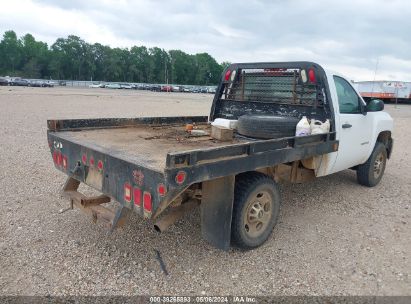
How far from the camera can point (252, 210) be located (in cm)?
395

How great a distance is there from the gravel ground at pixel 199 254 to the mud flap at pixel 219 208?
0.32m

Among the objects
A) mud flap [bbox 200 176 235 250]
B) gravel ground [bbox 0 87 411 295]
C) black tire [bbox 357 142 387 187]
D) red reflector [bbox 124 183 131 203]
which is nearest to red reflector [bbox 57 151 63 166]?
gravel ground [bbox 0 87 411 295]

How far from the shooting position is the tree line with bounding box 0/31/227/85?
102 metres

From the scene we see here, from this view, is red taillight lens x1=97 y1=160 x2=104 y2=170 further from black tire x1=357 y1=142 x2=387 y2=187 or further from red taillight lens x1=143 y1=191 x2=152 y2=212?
black tire x1=357 y1=142 x2=387 y2=187

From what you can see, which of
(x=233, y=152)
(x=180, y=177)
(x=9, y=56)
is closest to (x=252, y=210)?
(x=233, y=152)

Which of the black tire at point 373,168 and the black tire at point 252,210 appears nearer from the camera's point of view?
the black tire at point 252,210

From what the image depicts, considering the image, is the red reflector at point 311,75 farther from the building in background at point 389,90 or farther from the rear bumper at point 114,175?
the building in background at point 389,90

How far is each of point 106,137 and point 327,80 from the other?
115 inches

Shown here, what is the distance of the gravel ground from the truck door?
721 millimetres

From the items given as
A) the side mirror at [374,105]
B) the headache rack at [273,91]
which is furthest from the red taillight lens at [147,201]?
the side mirror at [374,105]

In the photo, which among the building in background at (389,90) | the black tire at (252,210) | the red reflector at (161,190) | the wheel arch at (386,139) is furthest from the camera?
the building in background at (389,90)

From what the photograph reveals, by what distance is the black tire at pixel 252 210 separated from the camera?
371 cm

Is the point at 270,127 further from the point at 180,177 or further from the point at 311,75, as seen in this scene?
the point at 180,177

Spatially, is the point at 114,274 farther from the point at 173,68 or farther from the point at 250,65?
the point at 173,68
